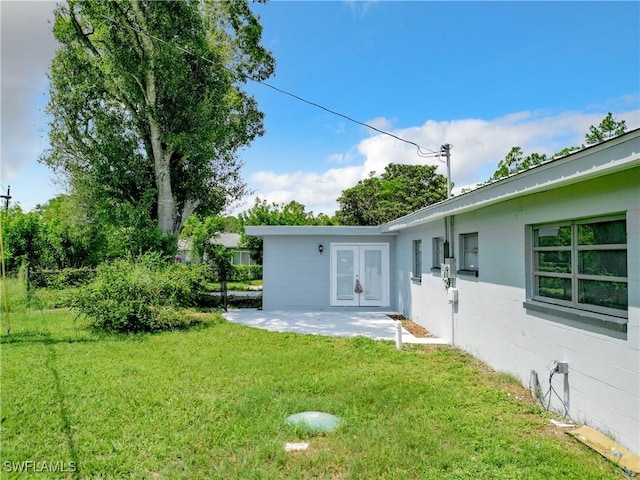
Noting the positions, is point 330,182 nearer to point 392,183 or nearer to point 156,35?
point 392,183

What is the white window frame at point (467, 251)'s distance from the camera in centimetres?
697

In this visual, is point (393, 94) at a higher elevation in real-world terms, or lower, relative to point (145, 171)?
higher

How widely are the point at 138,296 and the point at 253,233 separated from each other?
3961mm

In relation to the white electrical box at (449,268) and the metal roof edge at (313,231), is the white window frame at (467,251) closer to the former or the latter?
the white electrical box at (449,268)

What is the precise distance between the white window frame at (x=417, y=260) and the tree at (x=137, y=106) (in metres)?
8.30

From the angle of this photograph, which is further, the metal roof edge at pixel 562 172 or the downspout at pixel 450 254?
the downspout at pixel 450 254

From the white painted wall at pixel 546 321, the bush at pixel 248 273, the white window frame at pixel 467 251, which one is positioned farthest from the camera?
the bush at pixel 248 273

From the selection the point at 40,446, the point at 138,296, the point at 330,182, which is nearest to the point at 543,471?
the point at 40,446

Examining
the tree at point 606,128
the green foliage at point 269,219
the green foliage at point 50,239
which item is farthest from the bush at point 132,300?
the tree at point 606,128

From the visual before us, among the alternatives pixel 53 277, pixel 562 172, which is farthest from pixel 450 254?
pixel 53 277

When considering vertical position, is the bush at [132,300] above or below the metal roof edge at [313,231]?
below

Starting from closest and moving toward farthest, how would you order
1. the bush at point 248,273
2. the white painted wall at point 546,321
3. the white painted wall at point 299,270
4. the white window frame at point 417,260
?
the white painted wall at point 546,321 → the white window frame at point 417,260 → the white painted wall at point 299,270 → the bush at point 248,273

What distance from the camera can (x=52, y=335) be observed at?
8.16 metres

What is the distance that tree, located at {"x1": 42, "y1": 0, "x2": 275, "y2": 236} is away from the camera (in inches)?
525
